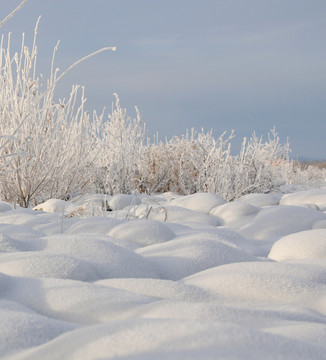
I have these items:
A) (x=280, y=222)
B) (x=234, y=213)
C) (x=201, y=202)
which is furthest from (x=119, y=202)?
(x=280, y=222)

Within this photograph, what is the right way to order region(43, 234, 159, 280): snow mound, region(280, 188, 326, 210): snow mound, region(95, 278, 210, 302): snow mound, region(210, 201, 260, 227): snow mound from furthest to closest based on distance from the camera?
1. region(280, 188, 326, 210): snow mound
2. region(210, 201, 260, 227): snow mound
3. region(43, 234, 159, 280): snow mound
4. region(95, 278, 210, 302): snow mound

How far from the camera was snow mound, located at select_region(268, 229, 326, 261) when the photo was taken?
1921mm

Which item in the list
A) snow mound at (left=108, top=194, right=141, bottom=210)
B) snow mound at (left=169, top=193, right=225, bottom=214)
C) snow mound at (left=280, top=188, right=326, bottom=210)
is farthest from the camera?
snow mound at (left=280, top=188, right=326, bottom=210)

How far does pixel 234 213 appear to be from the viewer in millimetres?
3600

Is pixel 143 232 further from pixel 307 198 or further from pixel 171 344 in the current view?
pixel 307 198

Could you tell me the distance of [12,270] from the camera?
1422 mm

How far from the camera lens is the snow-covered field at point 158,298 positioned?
2.34ft

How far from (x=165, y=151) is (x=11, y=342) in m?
6.64

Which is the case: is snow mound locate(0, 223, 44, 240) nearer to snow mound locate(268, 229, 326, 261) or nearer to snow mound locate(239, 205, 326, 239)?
snow mound locate(268, 229, 326, 261)

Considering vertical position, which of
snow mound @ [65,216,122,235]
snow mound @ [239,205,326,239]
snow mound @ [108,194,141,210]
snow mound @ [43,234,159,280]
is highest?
snow mound @ [43,234,159,280]

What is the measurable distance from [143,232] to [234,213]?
1438 millimetres

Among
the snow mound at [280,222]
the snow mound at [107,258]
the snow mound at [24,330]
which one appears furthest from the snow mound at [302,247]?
the snow mound at [24,330]

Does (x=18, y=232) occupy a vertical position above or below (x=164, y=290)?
below

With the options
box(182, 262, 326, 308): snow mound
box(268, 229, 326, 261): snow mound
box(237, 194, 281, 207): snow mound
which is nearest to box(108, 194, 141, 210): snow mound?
box(237, 194, 281, 207): snow mound
